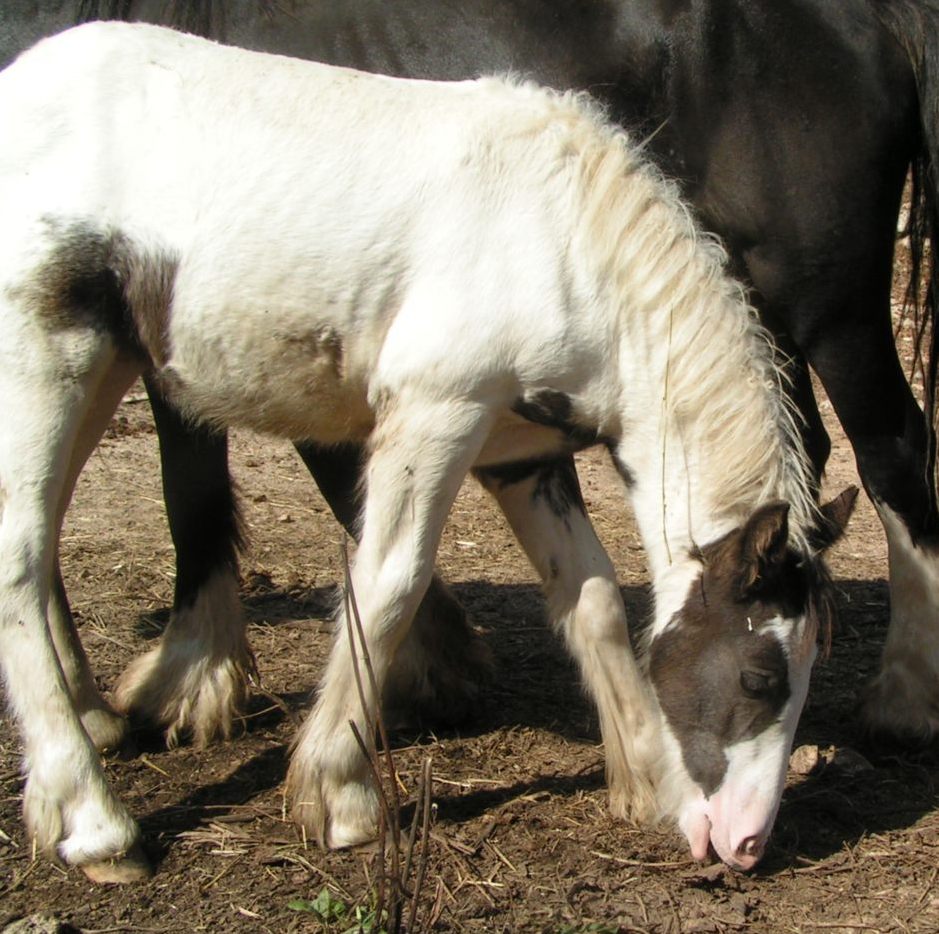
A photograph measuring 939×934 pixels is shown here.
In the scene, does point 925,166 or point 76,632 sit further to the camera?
point 925,166

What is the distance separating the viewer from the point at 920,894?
338 centimetres

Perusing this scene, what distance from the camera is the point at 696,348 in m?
3.36

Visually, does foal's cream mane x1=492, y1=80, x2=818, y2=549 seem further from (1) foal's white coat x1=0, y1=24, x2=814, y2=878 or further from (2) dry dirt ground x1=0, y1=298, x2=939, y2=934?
(2) dry dirt ground x1=0, y1=298, x2=939, y2=934

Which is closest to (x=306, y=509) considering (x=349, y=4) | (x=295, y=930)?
(x=349, y=4)

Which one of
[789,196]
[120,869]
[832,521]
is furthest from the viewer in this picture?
[789,196]

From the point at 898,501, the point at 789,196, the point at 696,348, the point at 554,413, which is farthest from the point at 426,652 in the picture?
the point at 789,196

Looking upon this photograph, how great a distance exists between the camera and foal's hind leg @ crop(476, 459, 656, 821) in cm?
366

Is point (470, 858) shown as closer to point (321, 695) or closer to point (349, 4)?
point (321, 695)

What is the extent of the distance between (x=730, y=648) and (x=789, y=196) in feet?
4.87

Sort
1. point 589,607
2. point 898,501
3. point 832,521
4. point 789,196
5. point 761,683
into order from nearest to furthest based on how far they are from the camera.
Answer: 1. point 761,683
2. point 832,521
3. point 589,607
4. point 789,196
5. point 898,501

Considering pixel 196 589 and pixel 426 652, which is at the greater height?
pixel 196 589

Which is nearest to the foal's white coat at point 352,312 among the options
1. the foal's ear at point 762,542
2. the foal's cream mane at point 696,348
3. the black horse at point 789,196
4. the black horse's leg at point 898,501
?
the foal's cream mane at point 696,348

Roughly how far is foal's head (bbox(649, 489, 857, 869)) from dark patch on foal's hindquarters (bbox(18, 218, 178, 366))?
147 cm

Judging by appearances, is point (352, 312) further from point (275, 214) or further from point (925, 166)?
point (925, 166)
